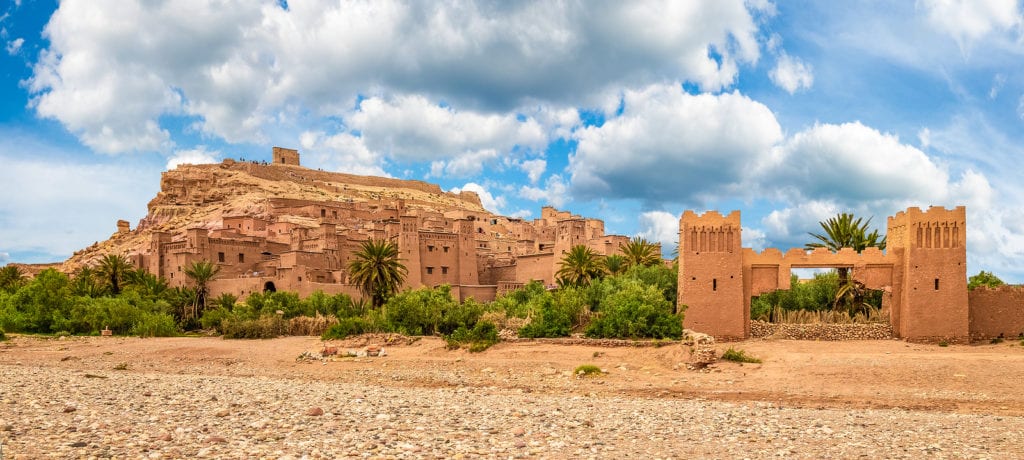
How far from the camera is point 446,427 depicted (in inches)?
515

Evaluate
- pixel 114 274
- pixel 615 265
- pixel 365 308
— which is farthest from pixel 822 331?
pixel 114 274

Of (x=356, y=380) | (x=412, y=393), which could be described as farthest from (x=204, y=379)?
(x=412, y=393)

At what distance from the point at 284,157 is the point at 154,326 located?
2874 inches

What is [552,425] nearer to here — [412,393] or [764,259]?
[412,393]

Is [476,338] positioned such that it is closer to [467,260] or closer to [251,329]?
[251,329]

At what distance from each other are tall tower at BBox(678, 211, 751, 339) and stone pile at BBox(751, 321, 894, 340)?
3.40 ft

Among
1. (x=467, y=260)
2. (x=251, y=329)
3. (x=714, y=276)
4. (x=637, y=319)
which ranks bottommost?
(x=251, y=329)

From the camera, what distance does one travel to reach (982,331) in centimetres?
2711

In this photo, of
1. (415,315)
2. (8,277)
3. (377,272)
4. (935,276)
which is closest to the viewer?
(935,276)

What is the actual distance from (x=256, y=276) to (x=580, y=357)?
34.0 m

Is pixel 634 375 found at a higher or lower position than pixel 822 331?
lower

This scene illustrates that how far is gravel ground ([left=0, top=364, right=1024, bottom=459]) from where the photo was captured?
35.6ft

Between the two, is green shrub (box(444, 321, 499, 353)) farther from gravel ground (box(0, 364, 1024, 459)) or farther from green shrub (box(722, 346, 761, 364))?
gravel ground (box(0, 364, 1024, 459))

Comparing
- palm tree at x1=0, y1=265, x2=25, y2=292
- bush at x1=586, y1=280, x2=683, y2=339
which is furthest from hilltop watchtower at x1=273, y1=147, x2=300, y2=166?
bush at x1=586, y1=280, x2=683, y2=339
